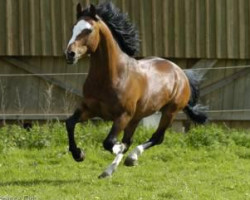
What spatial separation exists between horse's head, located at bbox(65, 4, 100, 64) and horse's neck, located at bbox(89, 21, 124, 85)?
145 millimetres

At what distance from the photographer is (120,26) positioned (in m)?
8.39

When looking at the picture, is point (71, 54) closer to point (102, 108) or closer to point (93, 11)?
point (93, 11)

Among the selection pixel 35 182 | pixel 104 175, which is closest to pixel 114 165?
pixel 104 175

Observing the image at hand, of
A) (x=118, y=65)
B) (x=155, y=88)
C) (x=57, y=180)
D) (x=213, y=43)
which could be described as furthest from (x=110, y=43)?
(x=213, y=43)

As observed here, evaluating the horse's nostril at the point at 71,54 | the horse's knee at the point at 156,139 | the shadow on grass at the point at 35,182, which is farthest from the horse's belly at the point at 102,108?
the horse's knee at the point at 156,139

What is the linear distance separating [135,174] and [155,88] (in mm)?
1059

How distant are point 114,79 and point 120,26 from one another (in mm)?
764

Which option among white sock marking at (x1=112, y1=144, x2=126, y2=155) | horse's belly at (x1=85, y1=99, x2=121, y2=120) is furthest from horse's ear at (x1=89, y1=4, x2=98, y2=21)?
white sock marking at (x1=112, y1=144, x2=126, y2=155)

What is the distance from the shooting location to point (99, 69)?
26.0 feet

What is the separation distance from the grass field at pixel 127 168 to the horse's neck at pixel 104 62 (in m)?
1.14

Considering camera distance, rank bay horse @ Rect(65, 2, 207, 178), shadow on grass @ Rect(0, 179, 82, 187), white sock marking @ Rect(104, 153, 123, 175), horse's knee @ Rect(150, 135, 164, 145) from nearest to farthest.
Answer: bay horse @ Rect(65, 2, 207, 178) < shadow on grass @ Rect(0, 179, 82, 187) < white sock marking @ Rect(104, 153, 123, 175) < horse's knee @ Rect(150, 135, 164, 145)

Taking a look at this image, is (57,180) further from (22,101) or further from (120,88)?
(22,101)

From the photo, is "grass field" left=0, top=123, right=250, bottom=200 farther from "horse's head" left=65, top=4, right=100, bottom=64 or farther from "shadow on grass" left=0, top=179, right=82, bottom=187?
"horse's head" left=65, top=4, right=100, bottom=64

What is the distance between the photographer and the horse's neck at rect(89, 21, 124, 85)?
7906 millimetres
